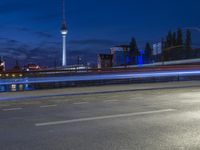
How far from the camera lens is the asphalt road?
8102 millimetres

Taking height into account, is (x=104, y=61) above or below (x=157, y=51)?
below

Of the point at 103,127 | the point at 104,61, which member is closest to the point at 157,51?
the point at 104,61

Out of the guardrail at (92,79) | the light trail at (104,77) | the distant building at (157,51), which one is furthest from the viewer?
the distant building at (157,51)

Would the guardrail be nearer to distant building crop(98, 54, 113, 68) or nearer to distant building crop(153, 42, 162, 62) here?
distant building crop(98, 54, 113, 68)

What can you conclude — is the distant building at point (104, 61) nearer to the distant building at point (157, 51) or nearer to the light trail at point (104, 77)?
the light trail at point (104, 77)

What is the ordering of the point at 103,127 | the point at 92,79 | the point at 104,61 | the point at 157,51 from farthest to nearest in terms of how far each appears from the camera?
the point at 157,51 → the point at 104,61 → the point at 92,79 → the point at 103,127

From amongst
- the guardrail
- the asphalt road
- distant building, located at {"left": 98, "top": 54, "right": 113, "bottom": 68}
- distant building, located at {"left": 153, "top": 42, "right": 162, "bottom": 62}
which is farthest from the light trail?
distant building, located at {"left": 153, "top": 42, "right": 162, "bottom": 62}

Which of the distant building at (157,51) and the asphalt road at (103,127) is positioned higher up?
the distant building at (157,51)

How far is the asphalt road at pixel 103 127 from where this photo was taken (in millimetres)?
8102

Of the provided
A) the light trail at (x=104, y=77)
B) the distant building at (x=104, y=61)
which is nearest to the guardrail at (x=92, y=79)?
the light trail at (x=104, y=77)

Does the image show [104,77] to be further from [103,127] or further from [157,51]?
[157,51]

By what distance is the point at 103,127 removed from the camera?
998 centimetres

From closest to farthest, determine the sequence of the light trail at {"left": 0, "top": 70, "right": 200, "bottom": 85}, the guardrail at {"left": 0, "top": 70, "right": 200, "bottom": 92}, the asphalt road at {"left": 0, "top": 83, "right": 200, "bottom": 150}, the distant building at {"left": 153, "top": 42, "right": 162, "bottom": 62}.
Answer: the asphalt road at {"left": 0, "top": 83, "right": 200, "bottom": 150} → the guardrail at {"left": 0, "top": 70, "right": 200, "bottom": 92} → the light trail at {"left": 0, "top": 70, "right": 200, "bottom": 85} → the distant building at {"left": 153, "top": 42, "right": 162, "bottom": 62}

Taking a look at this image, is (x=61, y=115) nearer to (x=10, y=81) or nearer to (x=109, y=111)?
(x=109, y=111)
